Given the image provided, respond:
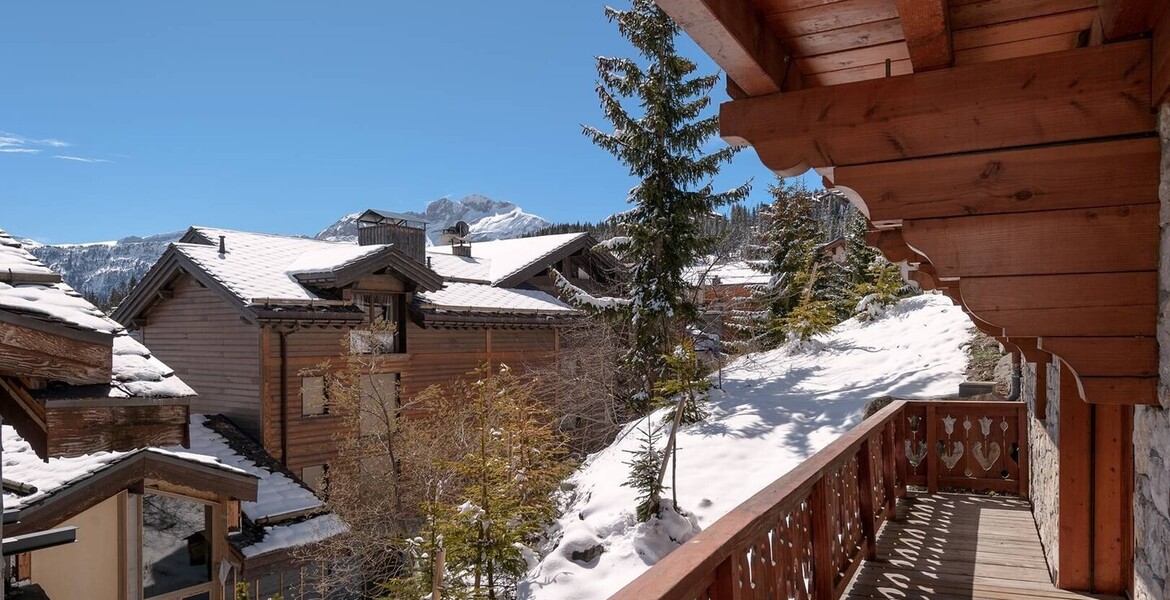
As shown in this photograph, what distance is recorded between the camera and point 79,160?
116 meters

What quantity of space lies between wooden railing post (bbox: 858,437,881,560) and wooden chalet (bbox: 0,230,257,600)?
13.2 feet

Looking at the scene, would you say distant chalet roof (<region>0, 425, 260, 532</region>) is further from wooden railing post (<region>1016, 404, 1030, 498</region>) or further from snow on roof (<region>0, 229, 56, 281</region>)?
wooden railing post (<region>1016, 404, 1030, 498</region>)

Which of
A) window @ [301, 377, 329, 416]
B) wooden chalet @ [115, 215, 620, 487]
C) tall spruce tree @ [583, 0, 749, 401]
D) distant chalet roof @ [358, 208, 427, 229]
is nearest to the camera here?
wooden chalet @ [115, 215, 620, 487]

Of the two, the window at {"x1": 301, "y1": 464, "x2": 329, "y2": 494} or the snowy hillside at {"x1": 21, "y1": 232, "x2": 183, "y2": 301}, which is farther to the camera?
the snowy hillside at {"x1": 21, "y1": 232, "x2": 183, "y2": 301}

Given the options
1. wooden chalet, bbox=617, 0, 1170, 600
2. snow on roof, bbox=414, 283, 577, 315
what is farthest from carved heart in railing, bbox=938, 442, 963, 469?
snow on roof, bbox=414, 283, 577, 315

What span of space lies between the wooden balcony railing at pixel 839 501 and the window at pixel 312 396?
1149 centimetres

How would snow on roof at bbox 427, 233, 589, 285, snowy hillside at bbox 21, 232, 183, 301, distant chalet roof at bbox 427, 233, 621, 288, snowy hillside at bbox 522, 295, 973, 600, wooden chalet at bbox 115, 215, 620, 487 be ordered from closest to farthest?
1. snowy hillside at bbox 522, 295, 973, 600
2. wooden chalet at bbox 115, 215, 620, 487
3. distant chalet roof at bbox 427, 233, 621, 288
4. snow on roof at bbox 427, 233, 589, 285
5. snowy hillside at bbox 21, 232, 183, 301

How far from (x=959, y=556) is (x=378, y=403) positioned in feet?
33.3

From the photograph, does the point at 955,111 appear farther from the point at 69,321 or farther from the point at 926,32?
the point at 69,321

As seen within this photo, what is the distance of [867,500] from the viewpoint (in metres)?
4.73

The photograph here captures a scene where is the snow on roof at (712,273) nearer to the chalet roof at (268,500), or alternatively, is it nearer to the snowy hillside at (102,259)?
the chalet roof at (268,500)

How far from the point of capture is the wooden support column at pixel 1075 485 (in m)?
3.85

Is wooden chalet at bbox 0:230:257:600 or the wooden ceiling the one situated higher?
the wooden ceiling

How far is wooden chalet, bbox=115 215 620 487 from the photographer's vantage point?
1398 centimetres
